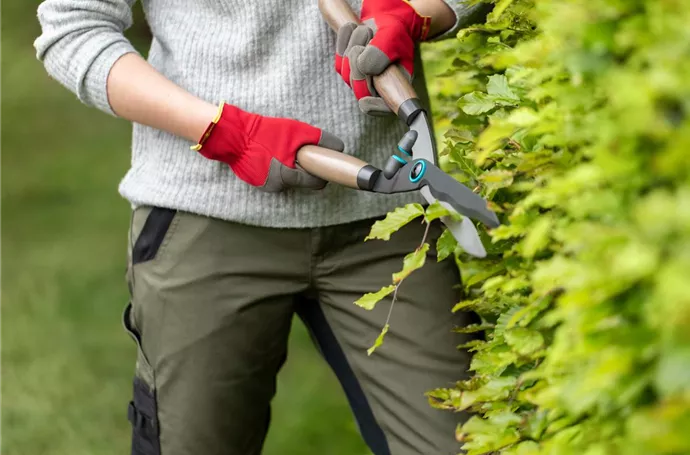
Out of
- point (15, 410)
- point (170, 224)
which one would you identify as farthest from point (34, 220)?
point (170, 224)

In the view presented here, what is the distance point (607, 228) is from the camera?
0.72m

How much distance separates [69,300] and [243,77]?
7.98 ft

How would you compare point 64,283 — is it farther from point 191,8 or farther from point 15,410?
point 191,8

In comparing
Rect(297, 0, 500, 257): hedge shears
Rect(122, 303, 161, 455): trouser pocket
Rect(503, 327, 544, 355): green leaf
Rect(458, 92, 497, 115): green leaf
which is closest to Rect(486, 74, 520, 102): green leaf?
Rect(458, 92, 497, 115): green leaf

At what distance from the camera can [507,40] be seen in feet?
4.58

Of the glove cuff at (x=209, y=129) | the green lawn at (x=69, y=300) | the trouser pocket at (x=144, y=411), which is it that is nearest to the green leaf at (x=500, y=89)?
the glove cuff at (x=209, y=129)

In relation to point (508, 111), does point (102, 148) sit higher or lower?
lower

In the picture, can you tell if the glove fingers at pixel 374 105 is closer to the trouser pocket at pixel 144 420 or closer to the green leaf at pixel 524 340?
the green leaf at pixel 524 340

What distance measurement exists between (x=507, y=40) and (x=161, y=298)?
31.1 inches

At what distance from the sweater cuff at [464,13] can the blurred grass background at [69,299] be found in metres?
1.59

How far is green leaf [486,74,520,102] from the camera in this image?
118 cm

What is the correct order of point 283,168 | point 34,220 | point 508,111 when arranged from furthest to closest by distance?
1. point 34,220
2. point 283,168
3. point 508,111

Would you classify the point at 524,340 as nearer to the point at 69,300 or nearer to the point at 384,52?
the point at 384,52

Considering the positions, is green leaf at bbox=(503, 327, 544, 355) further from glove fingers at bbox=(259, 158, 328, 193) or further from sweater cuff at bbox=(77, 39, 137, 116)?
sweater cuff at bbox=(77, 39, 137, 116)
